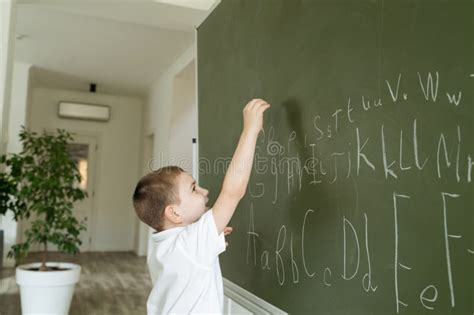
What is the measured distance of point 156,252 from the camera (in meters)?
1.17

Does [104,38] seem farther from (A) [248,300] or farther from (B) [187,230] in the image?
(B) [187,230]

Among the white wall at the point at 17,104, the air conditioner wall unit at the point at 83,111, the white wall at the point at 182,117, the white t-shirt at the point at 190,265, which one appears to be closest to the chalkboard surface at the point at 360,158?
the white t-shirt at the point at 190,265

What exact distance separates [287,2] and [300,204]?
71 cm

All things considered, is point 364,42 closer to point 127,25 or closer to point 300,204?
point 300,204

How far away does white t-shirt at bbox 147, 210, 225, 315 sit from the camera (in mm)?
1092

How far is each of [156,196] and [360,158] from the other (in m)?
0.58

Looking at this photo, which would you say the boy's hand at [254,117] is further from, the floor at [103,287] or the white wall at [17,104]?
the white wall at [17,104]

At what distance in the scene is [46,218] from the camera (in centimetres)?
330

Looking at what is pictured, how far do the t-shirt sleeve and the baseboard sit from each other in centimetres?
44

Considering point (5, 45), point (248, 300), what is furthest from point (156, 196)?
point (5, 45)

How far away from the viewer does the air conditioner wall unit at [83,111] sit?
21.4ft

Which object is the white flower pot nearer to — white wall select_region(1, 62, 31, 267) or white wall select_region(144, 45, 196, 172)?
white wall select_region(144, 45, 196, 172)

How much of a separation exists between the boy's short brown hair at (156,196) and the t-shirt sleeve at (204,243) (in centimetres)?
13

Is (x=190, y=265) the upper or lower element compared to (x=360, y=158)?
lower
